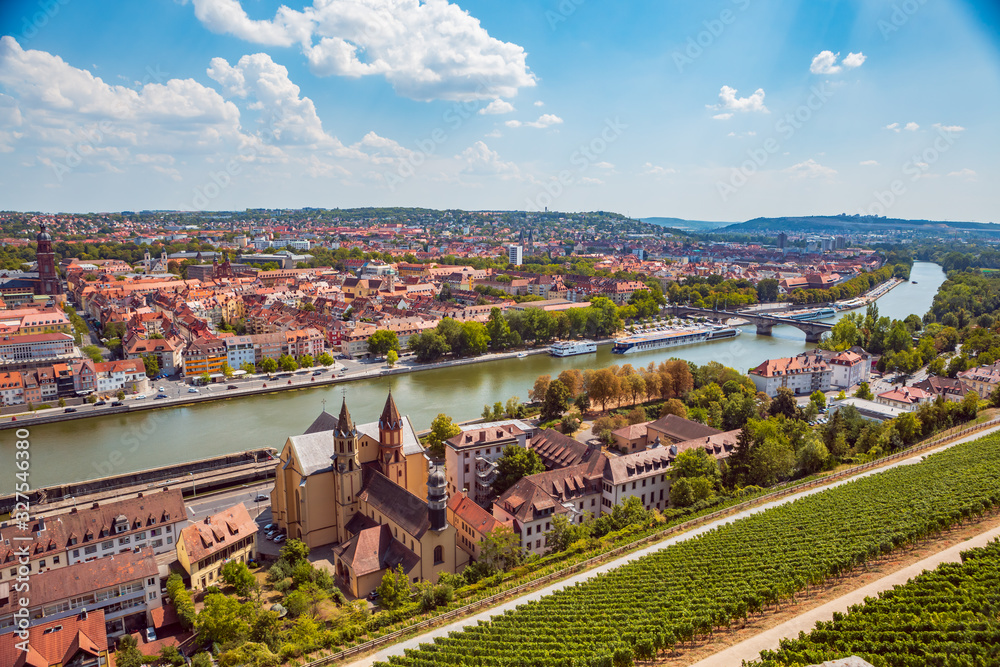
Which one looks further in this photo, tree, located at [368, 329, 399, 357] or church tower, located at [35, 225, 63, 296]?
church tower, located at [35, 225, 63, 296]

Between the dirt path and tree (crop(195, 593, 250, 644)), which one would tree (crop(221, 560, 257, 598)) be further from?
the dirt path

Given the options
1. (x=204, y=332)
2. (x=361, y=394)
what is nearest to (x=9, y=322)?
(x=204, y=332)

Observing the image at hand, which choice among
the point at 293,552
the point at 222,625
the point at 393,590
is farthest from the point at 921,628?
the point at 293,552

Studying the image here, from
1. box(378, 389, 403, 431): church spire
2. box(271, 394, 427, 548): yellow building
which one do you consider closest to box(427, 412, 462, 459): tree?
box(271, 394, 427, 548): yellow building

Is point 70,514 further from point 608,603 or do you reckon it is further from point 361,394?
point 361,394

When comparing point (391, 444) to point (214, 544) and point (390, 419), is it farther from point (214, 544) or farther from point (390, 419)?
point (214, 544)

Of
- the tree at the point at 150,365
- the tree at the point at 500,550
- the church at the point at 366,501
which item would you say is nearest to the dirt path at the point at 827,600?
the tree at the point at 500,550
